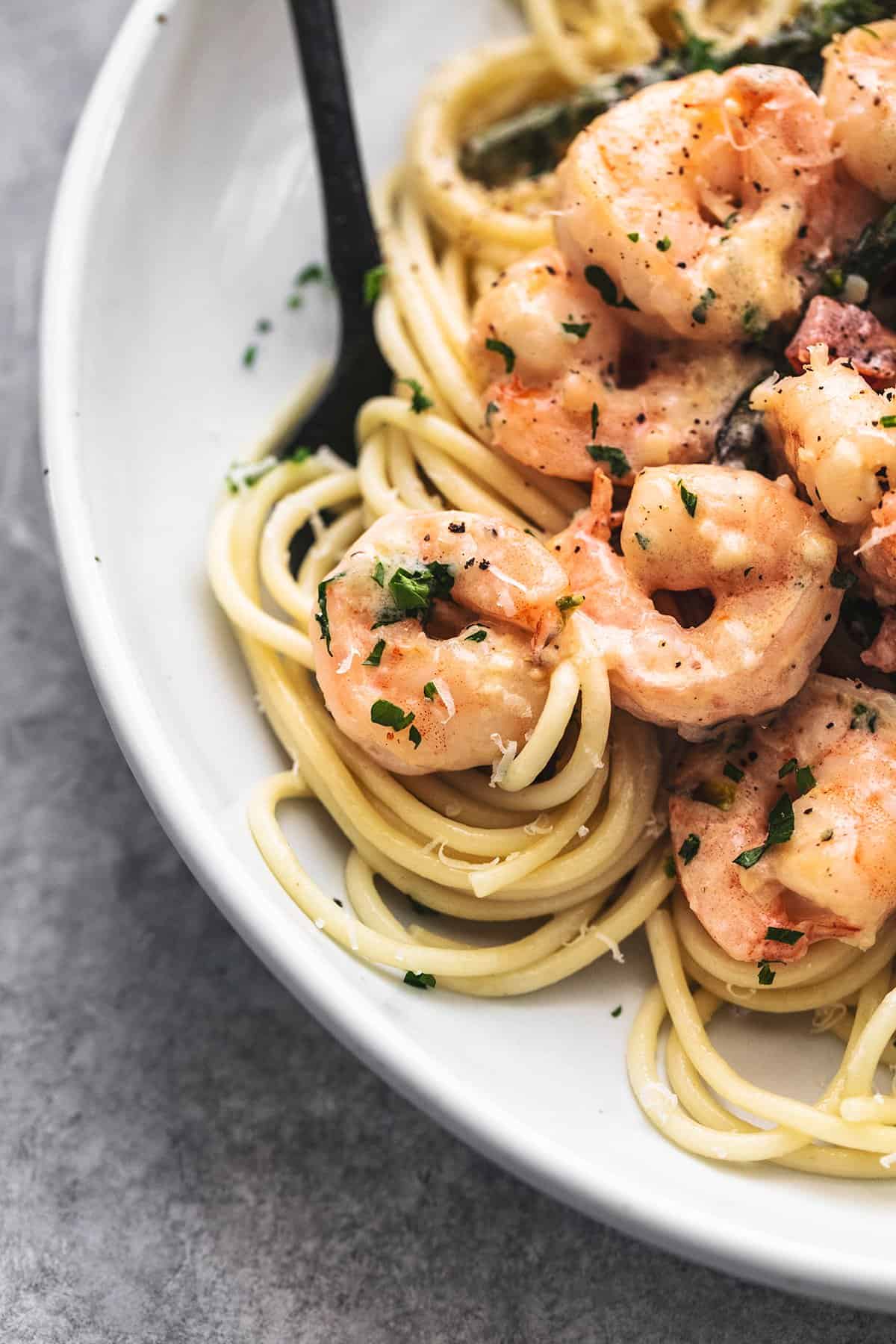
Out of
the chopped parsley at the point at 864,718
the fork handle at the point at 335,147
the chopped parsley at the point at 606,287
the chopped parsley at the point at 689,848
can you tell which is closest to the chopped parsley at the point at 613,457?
the chopped parsley at the point at 606,287

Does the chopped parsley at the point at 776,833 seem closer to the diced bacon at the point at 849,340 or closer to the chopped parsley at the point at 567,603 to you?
the chopped parsley at the point at 567,603

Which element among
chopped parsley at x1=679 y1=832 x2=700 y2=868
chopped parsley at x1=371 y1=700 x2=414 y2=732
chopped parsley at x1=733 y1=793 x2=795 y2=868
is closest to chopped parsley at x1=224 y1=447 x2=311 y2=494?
chopped parsley at x1=371 y1=700 x2=414 y2=732

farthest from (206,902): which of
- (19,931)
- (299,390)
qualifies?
(299,390)

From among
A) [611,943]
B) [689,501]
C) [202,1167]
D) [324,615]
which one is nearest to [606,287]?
[689,501]

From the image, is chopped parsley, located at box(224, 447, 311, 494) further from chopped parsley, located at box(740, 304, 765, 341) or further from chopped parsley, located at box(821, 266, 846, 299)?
chopped parsley, located at box(821, 266, 846, 299)

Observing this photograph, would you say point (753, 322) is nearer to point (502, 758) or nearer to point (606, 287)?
point (606, 287)
